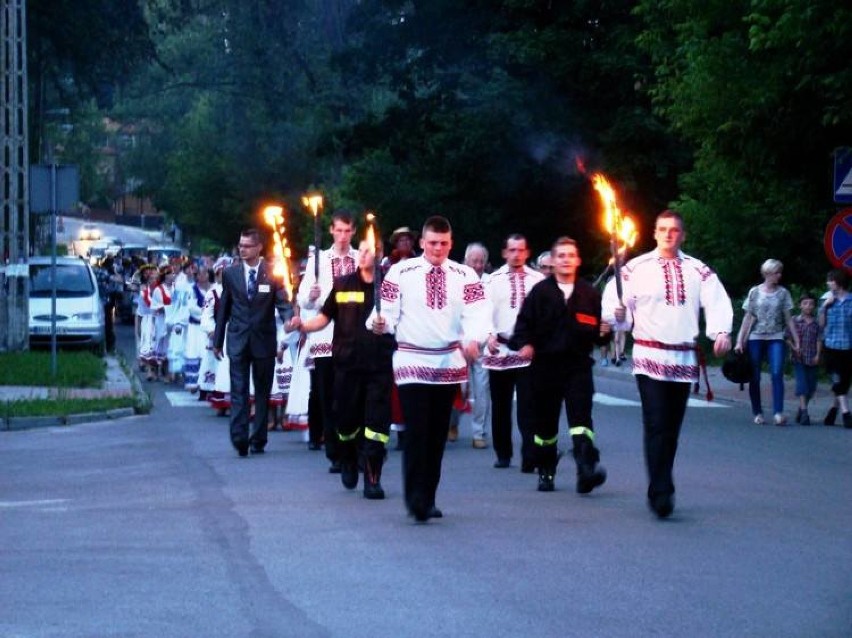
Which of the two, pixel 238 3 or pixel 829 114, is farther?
pixel 238 3

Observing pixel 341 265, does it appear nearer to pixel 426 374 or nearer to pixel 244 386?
pixel 244 386

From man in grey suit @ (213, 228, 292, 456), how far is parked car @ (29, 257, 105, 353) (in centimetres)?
1805

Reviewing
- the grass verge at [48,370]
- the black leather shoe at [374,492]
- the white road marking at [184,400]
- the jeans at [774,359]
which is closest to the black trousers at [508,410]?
the black leather shoe at [374,492]

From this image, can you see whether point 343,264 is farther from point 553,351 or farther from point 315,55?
point 315,55

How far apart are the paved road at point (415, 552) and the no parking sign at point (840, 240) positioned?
5.16 meters

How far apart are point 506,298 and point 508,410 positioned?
2.91ft

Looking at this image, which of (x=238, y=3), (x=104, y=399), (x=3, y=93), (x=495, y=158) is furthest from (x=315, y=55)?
(x=104, y=399)

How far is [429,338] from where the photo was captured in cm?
1116

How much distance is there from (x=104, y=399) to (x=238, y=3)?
25945mm

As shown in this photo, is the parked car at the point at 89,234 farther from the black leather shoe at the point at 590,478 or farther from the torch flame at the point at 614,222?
the torch flame at the point at 614,222

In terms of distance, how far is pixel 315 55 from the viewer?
50188mm

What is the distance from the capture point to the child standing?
20.2 m

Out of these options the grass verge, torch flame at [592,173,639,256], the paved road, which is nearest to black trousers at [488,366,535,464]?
the paved road

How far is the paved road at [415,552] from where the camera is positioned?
26.3 ft
